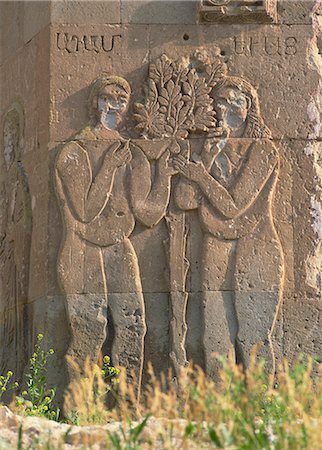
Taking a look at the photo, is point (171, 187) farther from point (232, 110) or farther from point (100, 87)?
point (100, 87)

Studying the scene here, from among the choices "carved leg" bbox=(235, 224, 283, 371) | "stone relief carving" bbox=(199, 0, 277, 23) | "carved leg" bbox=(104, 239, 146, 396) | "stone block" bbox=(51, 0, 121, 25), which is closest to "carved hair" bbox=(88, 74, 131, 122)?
"stone block" bbox=(51, 0, 121, 25)

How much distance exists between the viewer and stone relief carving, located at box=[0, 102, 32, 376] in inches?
456

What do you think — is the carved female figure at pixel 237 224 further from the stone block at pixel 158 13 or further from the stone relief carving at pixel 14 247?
the stone relief carving at pixel 14 247

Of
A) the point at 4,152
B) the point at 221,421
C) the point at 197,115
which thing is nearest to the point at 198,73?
the point at 197,115

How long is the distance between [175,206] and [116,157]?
2.14ft

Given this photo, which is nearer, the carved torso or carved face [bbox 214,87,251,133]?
the carved torso

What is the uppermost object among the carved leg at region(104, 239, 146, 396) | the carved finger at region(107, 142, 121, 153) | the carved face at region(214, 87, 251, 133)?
the carved face at region(214, 87, 251, 133)

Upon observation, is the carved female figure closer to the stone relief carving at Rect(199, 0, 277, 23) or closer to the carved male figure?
the carved male figure

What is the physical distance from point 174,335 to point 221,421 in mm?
4166

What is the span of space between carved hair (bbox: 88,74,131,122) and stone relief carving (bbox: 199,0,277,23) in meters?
0.88

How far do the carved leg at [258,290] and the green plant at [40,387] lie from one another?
5.25 ft

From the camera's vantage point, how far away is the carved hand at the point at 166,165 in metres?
11.1

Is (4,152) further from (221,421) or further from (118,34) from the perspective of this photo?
(221,421)

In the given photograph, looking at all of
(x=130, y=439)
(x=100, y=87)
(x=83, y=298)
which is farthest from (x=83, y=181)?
(x=130, y=439)
